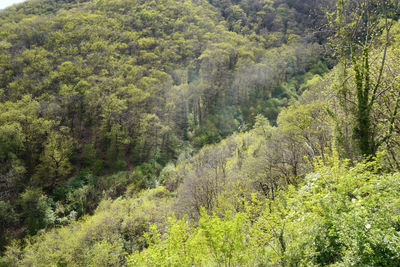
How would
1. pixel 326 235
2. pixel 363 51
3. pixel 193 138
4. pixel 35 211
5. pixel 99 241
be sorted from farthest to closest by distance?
pixel 193 138 < pixel 35 211 < pixel 99 241 < pixel 363 51 < pixel 326 235

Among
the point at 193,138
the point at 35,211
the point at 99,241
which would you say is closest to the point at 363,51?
the point at 99,241

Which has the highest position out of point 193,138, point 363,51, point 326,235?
point 363,51

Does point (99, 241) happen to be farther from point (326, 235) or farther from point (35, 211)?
point (326, 235)

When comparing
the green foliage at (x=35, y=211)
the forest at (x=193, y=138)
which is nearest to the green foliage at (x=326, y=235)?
the forest at (x=193, y=138)

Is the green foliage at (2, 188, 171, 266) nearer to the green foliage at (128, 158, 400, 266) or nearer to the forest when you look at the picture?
the forest

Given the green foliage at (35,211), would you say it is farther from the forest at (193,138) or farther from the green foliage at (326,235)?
the green foliage at (326,235)

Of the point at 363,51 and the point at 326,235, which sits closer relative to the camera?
the point at 326,235

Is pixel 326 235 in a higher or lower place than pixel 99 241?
higher

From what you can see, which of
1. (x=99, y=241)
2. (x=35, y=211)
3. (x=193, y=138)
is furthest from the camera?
(x=193, y=138)

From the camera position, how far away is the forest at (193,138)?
6.78 meters

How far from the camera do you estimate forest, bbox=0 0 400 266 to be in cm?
678

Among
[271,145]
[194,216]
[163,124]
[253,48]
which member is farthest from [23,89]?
[253,48]

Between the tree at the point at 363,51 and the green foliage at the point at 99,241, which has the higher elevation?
the tree at the point at 363,51

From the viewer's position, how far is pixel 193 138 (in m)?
37.6
